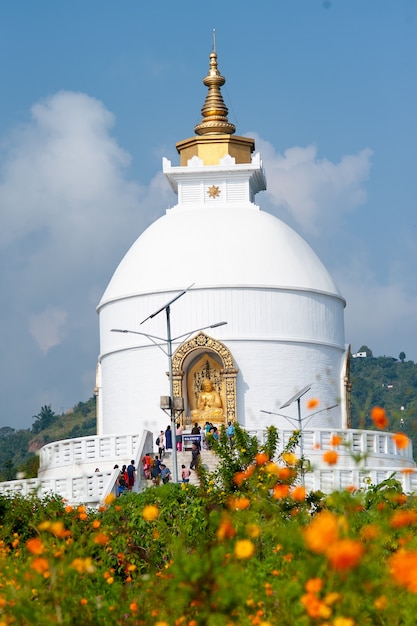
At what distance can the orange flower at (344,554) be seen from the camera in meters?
7.21

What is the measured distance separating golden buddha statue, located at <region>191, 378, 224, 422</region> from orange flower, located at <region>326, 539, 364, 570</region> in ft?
109

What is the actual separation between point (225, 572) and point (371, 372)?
104222mm

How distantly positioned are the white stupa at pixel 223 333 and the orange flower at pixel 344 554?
30828 mm

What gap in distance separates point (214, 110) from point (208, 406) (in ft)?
40.7

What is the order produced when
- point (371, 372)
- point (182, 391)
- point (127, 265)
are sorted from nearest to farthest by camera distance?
point (182, 391) → point (127, 265) → point (371, 372)

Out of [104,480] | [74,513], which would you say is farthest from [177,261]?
[74,513]

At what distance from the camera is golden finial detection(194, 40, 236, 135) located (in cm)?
4669

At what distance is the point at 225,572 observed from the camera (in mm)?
8945

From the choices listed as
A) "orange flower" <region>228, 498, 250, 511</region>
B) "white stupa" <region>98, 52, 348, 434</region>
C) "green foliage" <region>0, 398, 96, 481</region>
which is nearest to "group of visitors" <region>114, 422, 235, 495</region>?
"white stupa" <region>98, 52, 348, 434</region>

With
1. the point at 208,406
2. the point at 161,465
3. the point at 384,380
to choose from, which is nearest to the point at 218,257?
the point at 208,406

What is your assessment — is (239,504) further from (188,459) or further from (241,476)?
(188,459)

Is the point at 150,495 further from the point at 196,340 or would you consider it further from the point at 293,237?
the point at 293,237

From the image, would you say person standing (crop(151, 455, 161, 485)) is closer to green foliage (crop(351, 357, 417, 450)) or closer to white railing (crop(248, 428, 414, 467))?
white railing (crop(248, 428, 414, 467))

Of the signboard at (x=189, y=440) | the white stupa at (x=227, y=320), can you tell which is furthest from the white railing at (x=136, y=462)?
the white stupa at (x=227, y=320)
